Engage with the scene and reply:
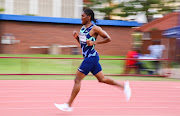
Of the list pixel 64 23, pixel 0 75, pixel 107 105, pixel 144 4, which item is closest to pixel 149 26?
pixel 144 4

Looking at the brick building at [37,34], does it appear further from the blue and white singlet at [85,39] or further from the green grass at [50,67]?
the blue and white singlet at [85,39]

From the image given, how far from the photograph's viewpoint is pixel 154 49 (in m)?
12.2

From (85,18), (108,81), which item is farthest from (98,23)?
(85,18)

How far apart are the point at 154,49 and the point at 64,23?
37.4 feet

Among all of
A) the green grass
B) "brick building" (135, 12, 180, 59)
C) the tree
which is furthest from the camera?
the tree

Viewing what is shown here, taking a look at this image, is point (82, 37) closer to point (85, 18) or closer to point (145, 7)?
point (85, 18)

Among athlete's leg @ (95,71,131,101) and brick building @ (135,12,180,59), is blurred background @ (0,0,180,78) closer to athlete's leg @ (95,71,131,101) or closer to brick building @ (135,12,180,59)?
brick building @ (135,12,180,59)

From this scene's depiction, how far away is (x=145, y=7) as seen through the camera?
23422 millimetres

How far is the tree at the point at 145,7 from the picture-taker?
76.8 ft

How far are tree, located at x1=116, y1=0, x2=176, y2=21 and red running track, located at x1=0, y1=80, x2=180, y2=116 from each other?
16151 mm

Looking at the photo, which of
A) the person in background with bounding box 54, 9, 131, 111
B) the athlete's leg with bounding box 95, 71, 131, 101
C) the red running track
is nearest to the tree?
the red running track

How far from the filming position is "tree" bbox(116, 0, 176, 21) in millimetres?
23406

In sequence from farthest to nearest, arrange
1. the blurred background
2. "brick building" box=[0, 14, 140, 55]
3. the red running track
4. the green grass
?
"brick building" box=[0, 14, 140, 55], the blurred background, the green grass, the red running track

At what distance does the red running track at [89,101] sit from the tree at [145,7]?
1615 cm
